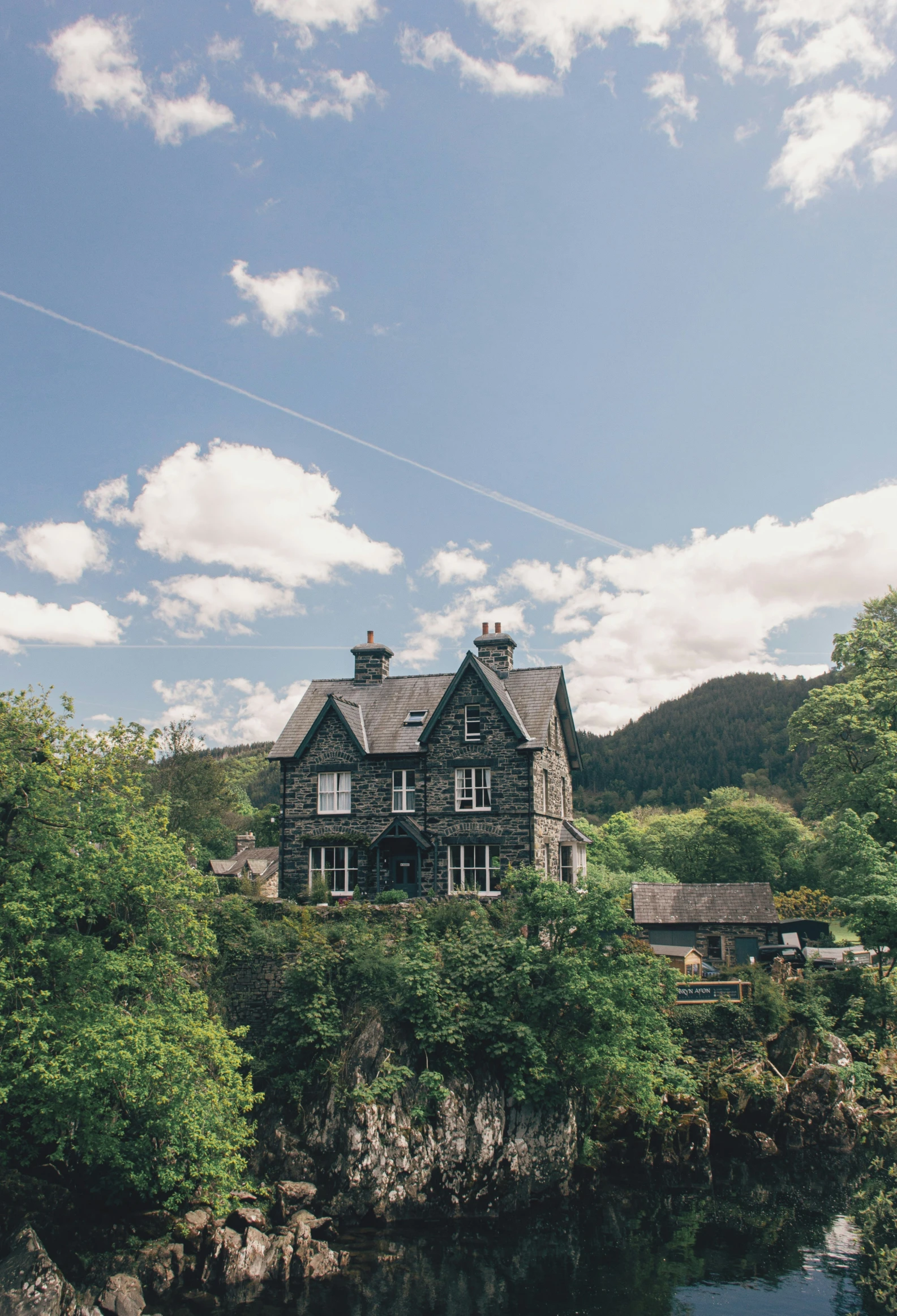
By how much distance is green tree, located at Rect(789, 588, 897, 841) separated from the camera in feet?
132

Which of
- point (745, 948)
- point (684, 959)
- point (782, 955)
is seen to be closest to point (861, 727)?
point (782, 955)

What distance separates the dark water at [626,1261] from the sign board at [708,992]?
714cm

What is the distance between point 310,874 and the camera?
41.0 meters

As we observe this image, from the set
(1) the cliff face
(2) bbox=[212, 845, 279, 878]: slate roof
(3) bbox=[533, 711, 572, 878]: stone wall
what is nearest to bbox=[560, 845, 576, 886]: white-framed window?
(3) bbox=[533, 711, 572, 878]: stone wall

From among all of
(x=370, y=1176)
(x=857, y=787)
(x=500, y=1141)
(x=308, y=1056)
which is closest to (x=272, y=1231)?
(x=370, y=1176)

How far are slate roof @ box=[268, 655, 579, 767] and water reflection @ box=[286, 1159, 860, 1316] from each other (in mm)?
18505

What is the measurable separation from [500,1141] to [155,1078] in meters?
12.5

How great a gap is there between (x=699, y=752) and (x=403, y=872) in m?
124

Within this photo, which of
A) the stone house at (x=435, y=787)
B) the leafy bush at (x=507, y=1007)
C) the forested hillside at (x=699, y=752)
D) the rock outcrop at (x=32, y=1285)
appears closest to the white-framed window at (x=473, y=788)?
the stone house at (x=435, y=787)

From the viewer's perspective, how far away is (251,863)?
212ft

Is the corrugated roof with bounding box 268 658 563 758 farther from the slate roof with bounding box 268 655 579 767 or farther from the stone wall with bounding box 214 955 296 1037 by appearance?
the stone wall with bounding box 214 955 296 1037

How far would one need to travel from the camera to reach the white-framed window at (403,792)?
4066 centimetres

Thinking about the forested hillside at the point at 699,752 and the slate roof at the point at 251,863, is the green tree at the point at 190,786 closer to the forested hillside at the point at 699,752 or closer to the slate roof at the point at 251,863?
the slate roof at the point at 251,863

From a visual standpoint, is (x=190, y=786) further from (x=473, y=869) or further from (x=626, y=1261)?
(x=626, y=1261)
